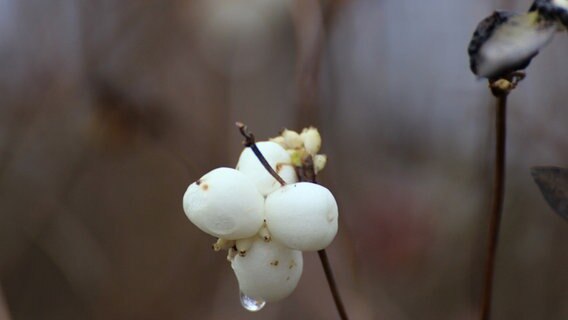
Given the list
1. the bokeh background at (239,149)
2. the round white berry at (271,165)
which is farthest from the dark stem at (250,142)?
the bokeh background at (239,149)

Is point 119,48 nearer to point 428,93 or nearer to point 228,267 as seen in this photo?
point 228,267

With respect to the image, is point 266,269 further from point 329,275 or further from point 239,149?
point 239,149

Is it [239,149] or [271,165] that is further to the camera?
[239,149]

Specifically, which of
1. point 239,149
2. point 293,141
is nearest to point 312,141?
point 293,141

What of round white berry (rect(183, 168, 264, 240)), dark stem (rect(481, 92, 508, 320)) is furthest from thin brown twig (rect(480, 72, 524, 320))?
round white berry (rect(183, 168, 264, 240))

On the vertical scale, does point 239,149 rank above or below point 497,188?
below

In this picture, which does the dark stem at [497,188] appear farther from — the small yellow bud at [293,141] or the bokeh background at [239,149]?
the bokeh background at [239,149]
